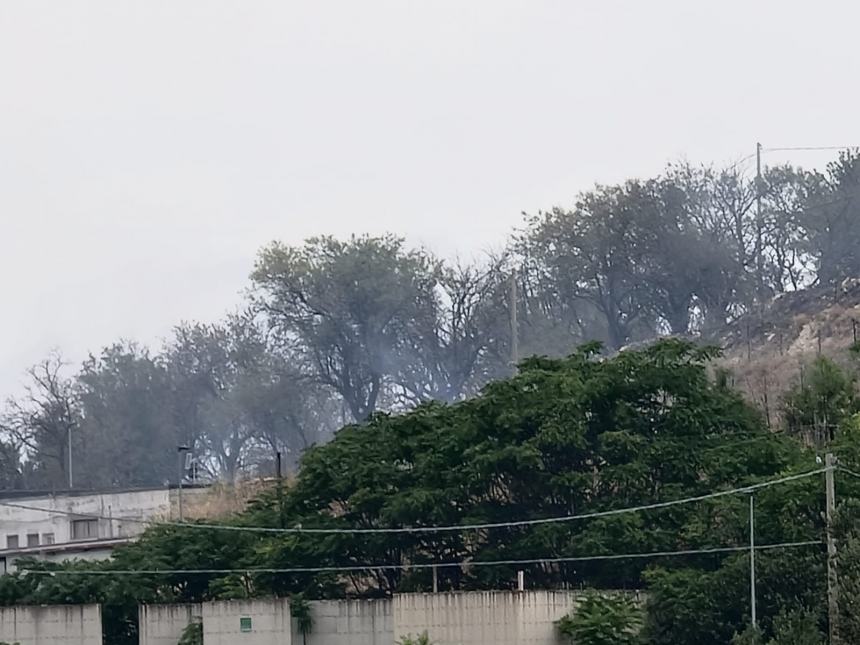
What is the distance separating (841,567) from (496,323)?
56.0 metres

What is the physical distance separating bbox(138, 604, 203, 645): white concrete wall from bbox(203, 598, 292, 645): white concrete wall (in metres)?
2.07

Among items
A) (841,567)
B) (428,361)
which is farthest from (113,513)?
(841,567)

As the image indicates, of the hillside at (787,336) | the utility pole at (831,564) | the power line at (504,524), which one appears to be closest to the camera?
the utility pole at (831,564)

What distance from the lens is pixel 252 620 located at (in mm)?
44562

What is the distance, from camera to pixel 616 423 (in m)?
47.3

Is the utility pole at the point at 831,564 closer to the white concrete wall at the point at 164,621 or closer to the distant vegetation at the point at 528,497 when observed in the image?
the distant vegetation at the point at 528,497

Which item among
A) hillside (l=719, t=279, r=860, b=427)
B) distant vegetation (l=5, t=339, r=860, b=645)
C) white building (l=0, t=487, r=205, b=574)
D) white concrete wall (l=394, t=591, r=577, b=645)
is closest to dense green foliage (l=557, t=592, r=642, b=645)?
distant vegetation (l=5, t=339, r=860, b=645)

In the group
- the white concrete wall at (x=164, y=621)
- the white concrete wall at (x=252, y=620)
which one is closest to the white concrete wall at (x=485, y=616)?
the white concrete wall at (x=252, y=620)

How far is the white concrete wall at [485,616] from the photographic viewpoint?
41.2 metres

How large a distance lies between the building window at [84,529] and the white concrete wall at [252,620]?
31.5 metres

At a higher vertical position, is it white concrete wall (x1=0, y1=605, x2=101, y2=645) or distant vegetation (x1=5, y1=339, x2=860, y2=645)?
distant vegetation (x1=5, y1=339, x2=860, y2=645)

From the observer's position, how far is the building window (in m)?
75.2

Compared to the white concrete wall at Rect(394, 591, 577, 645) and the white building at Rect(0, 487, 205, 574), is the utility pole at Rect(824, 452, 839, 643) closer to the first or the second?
the white concrete wall at Rect(394, 591, 577, 645)

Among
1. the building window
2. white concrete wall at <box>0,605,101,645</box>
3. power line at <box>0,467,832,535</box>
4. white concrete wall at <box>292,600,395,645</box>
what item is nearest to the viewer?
power line at <box>0,467,832,535</box>
